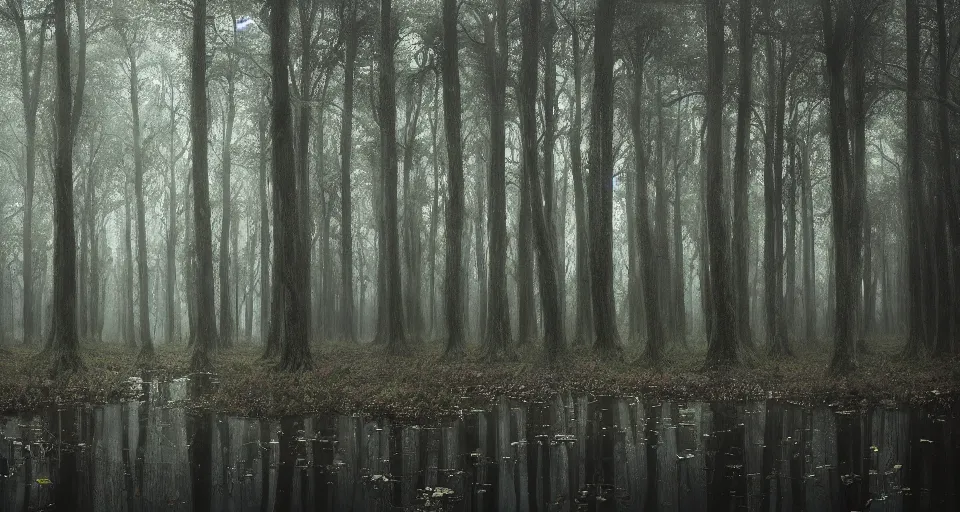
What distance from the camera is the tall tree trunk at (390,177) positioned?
19688mm

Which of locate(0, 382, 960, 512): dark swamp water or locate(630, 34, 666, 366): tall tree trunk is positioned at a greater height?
locate(630, 34, 666, 366): tall tree trunk

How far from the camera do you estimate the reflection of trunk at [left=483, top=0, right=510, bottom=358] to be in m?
19.0

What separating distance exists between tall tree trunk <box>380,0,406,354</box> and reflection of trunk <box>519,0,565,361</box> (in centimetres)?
395

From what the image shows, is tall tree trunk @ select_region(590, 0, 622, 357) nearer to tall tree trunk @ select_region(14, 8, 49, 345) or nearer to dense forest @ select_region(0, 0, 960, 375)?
dense forest @ select_region(0, 0, 960, 375)

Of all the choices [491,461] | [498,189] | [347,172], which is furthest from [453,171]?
[491,461]

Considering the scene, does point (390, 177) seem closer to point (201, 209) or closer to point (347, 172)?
point (201, 209)

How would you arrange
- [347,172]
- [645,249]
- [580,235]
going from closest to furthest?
[645,249] → [347,172] → [580,235]

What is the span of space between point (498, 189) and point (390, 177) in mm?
3152

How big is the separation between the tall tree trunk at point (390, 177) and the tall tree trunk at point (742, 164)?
892 centimetres

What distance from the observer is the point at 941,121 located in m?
18.8

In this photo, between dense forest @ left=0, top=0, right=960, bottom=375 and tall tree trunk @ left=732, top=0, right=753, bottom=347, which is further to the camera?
tall tree trunk @ left=732, top=0, right=753, bottom=347

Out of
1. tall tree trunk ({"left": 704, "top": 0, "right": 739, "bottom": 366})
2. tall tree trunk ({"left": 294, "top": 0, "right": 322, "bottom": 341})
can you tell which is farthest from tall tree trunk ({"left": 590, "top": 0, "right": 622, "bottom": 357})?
tall tree trunk ({"left": 294, "top": 0, "right": 322, "bottom": 341})

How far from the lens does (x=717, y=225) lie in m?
16.4

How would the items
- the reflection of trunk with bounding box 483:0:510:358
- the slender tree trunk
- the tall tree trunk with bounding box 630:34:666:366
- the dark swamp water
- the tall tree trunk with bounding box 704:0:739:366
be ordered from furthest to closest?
the slender tree trunk, the reflection of trunk with bounding box 483:0:510:358, the tall tree trunk with bounding box 630:34:666:366, the tall tree trunk with bounding box 704:0:739:366, the dark swamp water
